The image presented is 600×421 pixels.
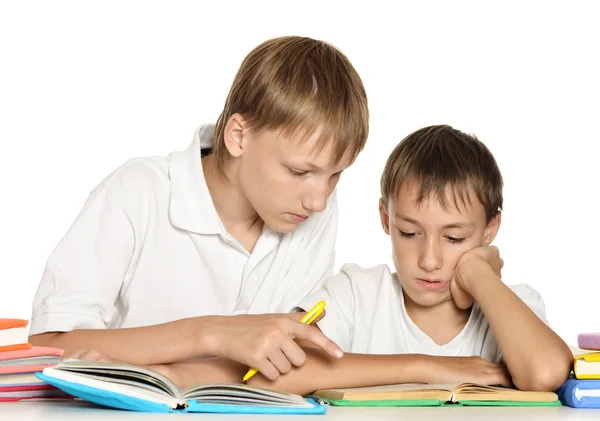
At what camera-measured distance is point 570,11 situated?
3.83 m

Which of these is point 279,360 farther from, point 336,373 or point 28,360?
point 28,360

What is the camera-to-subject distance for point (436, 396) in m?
1.51

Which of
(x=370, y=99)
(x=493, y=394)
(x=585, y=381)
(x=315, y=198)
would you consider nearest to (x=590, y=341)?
(x=585, y=381)

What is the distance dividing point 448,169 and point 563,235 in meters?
1.96

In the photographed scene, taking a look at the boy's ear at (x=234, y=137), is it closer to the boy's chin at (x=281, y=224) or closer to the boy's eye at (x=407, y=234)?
the boy's chin at (x=281, y=224)

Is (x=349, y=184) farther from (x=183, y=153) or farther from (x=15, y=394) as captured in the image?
(x=15, y=394)

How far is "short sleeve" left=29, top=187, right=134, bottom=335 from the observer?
181 cm

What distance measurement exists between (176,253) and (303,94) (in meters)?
0.50

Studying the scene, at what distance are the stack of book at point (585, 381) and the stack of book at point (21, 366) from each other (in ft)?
2.91

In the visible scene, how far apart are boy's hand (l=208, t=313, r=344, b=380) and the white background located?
2005mm

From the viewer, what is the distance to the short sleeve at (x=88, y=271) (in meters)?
1.81

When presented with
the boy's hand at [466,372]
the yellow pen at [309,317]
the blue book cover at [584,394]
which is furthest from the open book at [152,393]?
the blue book cover at [584,394]

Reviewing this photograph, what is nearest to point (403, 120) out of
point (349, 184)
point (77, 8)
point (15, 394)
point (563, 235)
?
point (349, 184)

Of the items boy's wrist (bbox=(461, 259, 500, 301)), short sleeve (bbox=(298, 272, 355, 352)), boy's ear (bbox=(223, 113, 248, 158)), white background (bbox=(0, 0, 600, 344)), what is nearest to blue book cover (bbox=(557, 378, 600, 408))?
boy's wrist (bbox=(461, 259, 500, 301))
